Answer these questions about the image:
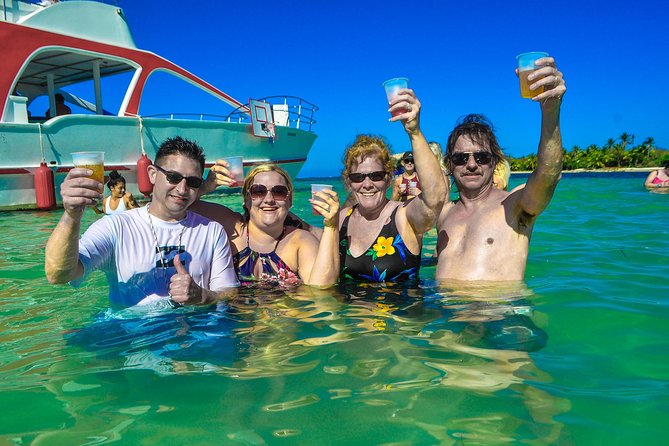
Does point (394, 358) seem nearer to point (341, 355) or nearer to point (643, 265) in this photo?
point (341, 355)

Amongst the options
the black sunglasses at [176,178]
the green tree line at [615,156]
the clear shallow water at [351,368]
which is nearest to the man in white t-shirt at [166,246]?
the black sunglasses at [176,178]

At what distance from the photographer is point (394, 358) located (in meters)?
2.47

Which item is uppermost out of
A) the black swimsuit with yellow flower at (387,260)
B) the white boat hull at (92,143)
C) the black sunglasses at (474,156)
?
the white boat hull at (92,143)

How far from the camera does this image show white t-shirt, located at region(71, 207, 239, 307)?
10.0 ft

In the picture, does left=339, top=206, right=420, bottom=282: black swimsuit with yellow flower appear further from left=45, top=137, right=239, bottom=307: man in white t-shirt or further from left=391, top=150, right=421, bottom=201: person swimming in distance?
left=391, top=150, right=421, bottom=201: person swimming in distance

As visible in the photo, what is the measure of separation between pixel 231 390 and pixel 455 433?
991 millimetres

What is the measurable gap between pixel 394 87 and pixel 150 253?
6.17 feet

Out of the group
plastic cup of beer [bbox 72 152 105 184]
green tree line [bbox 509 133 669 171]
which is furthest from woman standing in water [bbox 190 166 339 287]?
green tree line [bbox 509 133 669 171]

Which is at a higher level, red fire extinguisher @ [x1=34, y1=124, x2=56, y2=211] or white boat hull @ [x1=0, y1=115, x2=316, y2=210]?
white boat hull @ [x1=0, y1=115, x2=316, y2=210]

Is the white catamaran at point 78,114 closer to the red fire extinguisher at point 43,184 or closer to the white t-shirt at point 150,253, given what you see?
the red fire extinguisher at point 43,184

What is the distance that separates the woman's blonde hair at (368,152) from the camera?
12.5 ft

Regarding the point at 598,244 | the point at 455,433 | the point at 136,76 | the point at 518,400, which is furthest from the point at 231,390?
the point at 136,76

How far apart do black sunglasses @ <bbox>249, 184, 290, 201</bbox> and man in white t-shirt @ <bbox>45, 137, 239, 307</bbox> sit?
0.43 m

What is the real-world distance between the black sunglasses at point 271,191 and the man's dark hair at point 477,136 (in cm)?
129
